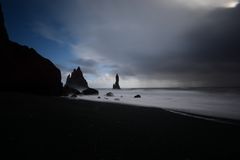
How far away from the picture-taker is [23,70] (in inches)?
821

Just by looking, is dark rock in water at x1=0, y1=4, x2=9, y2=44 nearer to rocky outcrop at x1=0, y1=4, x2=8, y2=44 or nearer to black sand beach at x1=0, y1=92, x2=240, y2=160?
rocky outcrop at x1=0, y1=4, x2=8, y2=44

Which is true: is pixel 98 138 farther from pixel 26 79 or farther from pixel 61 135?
pixel 26 79

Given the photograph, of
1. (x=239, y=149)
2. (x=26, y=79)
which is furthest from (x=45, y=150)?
(x=26, y=79)

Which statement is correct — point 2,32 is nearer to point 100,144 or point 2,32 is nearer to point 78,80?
point 100,144

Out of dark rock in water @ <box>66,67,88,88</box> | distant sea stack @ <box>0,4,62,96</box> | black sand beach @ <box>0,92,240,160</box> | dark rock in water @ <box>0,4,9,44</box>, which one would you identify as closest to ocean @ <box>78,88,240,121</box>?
distant sea stack @ <box>0,4,62,96</box>

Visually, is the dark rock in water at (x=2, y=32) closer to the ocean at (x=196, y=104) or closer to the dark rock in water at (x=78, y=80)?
the ocean at (x=196, y=104)

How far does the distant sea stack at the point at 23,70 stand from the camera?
19422 millimetres

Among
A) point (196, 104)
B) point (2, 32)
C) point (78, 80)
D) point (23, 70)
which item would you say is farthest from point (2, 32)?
point (78, 80)

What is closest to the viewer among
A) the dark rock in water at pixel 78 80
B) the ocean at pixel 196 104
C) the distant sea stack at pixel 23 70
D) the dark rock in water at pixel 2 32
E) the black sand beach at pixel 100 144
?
the black sand beach at pixel 100 144

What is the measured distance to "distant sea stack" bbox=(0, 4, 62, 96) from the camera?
19.4 metres

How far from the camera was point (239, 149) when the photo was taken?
211 inches

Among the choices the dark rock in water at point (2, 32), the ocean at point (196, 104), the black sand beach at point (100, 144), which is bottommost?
→ the black sand beach at point (100, 144)

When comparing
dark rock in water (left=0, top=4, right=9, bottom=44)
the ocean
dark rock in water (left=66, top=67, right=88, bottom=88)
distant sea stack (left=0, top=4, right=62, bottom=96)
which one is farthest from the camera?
dark rock in water (left=66, top=67, right=88, bottom=88)

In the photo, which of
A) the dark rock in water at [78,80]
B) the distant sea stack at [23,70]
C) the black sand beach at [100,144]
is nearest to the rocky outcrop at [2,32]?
the distant sea stack at [23,70]
